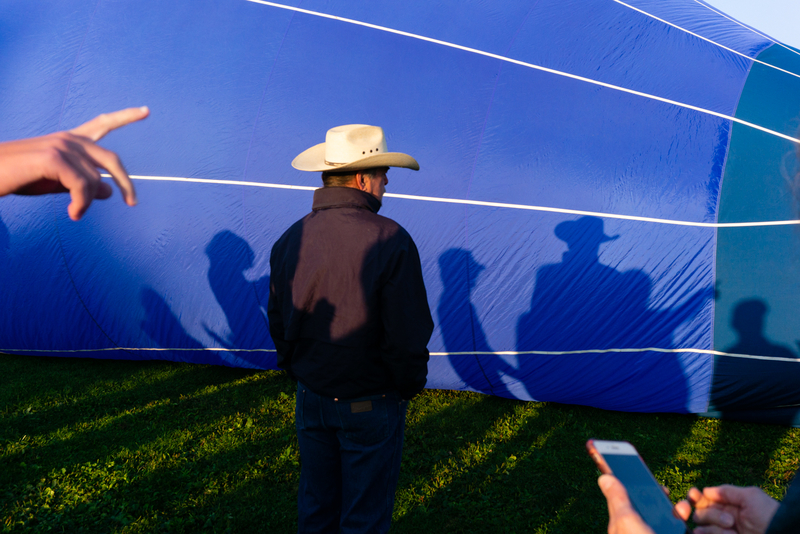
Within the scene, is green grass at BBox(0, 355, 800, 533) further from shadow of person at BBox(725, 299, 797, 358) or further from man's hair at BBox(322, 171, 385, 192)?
man's hair at BBox(322, 171, 385, 192)

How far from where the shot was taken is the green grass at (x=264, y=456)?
10.6ft

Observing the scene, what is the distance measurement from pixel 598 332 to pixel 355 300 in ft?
8.49

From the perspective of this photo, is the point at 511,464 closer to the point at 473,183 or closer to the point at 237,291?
the point at 473,183

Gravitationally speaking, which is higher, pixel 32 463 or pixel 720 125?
pixel 720 125

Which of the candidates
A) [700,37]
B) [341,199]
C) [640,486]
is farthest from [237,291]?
[700,37]

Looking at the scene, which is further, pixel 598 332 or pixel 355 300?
pixel 598 332

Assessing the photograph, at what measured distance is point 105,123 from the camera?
1.13m

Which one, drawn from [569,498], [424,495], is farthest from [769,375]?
[424,495]

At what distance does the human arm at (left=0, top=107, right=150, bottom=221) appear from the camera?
0.99 m

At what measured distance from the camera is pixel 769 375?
13.1 feet

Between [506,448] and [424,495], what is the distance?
2.60 ft

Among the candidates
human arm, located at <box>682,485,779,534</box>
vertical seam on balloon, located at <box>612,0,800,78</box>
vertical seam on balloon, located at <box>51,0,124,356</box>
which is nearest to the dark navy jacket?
human arm, located at <box>682,485,779,534</box>

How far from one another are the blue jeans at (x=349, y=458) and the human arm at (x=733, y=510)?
1.23 meters

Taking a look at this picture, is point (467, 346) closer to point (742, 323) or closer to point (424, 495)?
point (424, 495)
